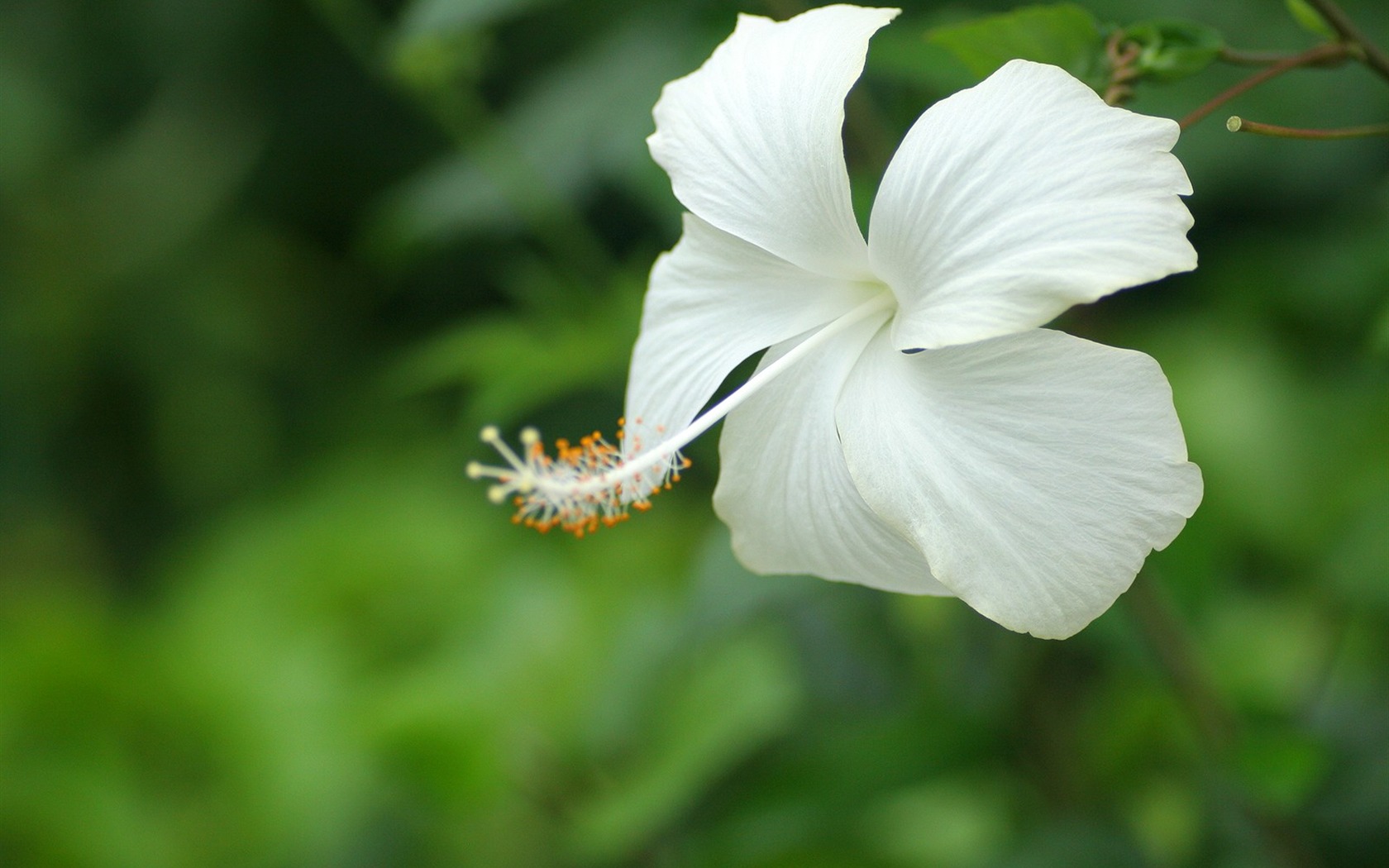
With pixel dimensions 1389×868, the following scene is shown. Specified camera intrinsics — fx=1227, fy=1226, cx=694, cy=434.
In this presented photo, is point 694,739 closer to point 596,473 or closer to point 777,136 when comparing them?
point 596,473

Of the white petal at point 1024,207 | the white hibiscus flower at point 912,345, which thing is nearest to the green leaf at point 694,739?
the white hibiscus flower at point 912,345

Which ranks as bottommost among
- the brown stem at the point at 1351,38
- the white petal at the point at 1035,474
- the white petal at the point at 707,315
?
the brown stem at the point at 1351,38

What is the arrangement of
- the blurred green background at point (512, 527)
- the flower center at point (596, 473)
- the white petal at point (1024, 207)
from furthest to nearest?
the blurred green background at point (512, 527)
the flower center at point (596, 473)
the white petal at point (1024, 207)

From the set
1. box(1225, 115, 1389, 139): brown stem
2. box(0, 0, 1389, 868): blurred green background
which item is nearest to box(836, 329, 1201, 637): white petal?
box(1225, 115, 1389, 139): brown stem

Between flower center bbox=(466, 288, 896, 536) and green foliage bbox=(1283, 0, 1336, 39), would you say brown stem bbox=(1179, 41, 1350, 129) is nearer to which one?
green foliage bbox=(1283, 0, 1336, 39)

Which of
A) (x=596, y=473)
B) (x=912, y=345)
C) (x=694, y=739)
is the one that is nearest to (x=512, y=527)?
(x=694, y=739)

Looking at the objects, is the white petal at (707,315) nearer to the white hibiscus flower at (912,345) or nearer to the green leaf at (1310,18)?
the white hibiscus flower at (912,345)

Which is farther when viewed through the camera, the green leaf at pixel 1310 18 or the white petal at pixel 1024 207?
the green leaf at pixel 1310 18

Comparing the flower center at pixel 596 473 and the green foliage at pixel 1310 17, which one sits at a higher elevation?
the flower center at pixel 596 473
